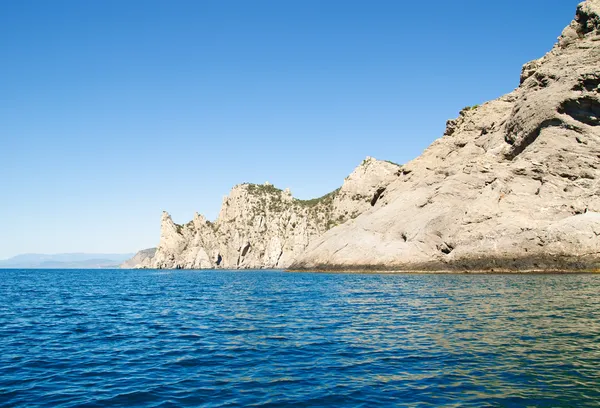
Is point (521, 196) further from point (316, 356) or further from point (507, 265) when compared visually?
point (316, 356)

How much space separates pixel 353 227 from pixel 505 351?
240ft

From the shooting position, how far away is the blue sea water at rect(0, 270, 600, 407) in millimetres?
11930

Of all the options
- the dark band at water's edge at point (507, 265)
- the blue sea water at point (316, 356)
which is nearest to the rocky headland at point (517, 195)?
the dark band at water's edge at point (507, 265)

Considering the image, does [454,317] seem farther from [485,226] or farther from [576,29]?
[576,29]

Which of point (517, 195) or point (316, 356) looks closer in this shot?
point (316, 356)

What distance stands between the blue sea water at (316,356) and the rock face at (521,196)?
106 feet

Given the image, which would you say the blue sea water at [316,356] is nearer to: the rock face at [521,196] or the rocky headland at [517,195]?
the rocky headland at [517,195]

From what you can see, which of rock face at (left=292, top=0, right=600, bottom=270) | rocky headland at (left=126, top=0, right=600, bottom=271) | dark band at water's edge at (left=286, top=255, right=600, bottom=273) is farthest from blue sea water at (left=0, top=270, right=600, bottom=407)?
rock face at (left=292, top=0, right=600, bottom=270)

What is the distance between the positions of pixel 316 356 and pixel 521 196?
59.9 metres

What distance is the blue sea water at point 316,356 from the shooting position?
1193cm

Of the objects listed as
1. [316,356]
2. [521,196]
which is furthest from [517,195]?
[316,356]

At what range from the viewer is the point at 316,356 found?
16375 millimetres

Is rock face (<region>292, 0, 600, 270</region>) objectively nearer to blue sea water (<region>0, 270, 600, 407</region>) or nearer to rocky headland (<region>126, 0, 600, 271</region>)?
rocky headland (<region>126, 0, 600, 271</region>)

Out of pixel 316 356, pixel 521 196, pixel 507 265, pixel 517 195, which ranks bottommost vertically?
pixel 316 356
